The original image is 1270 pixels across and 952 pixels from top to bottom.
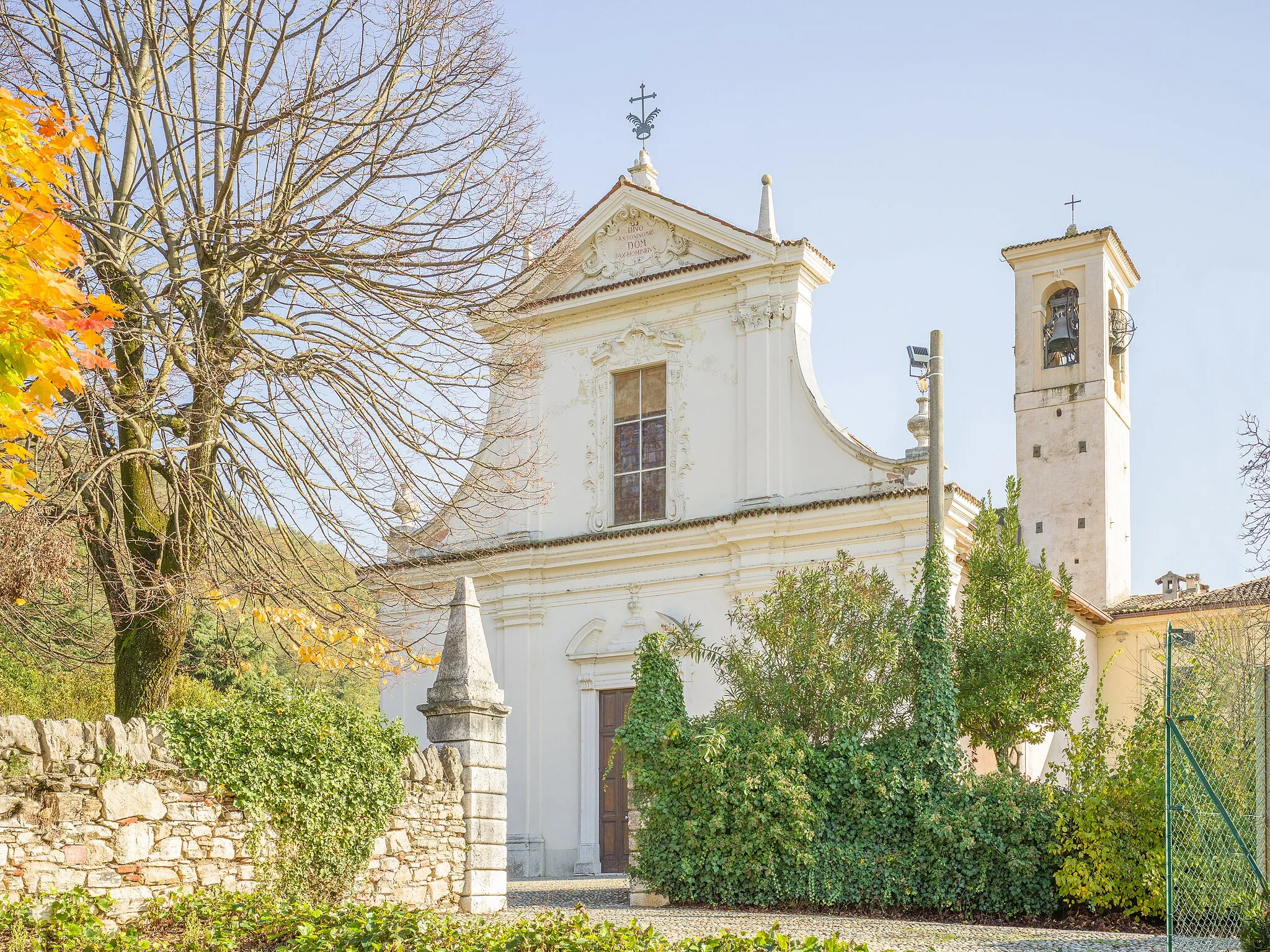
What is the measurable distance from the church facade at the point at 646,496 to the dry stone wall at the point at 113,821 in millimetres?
8527

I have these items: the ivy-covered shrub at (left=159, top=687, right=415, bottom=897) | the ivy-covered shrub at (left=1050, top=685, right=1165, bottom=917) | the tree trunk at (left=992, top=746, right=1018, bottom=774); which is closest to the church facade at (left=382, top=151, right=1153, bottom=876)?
the tree trunk at (left=992, top=746, right=1018, bottom=774)

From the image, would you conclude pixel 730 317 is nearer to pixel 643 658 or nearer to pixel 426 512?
pixel 643 658

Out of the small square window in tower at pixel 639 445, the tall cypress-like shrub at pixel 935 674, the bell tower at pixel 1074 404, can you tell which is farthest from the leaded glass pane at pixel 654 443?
the bell tower at pixel 1074 404

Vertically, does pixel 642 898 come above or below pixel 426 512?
below

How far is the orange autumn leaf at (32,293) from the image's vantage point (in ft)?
17.0

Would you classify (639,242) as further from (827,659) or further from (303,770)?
(303,770)

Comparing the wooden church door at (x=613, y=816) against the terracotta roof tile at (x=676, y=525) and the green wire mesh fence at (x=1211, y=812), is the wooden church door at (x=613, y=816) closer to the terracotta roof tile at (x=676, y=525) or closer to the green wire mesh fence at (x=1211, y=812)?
the terracotta roof tile at (x=676, y=525)

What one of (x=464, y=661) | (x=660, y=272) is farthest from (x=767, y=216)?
(x=464, y=661)

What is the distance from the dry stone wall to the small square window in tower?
975 cm

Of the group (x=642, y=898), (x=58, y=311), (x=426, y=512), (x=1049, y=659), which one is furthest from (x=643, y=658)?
(x=58, y=311)

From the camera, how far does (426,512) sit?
37.9ft

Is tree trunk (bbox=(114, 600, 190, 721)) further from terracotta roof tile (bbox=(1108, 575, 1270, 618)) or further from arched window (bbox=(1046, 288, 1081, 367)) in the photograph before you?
arched window (bbox=(1046, 288, 1081, 367))

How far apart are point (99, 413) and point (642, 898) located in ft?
23.1

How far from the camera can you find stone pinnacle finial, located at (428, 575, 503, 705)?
12.0 meters
